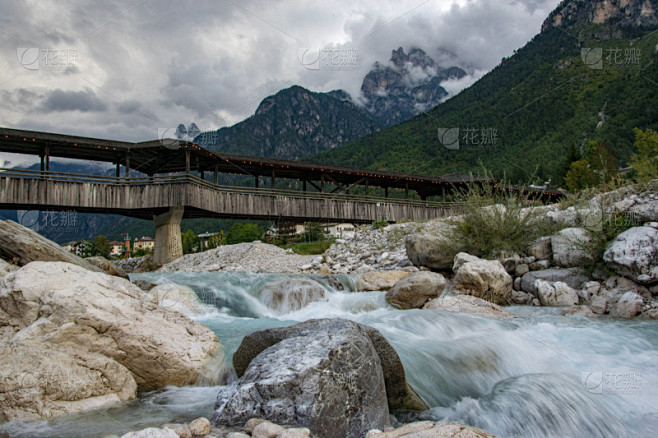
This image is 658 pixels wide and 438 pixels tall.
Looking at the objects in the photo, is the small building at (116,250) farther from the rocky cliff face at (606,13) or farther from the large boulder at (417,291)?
the rocky cliff face at (606,13)

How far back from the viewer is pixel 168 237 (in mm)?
21453

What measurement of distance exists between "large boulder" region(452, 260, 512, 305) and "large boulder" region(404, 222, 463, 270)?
6.74 feet

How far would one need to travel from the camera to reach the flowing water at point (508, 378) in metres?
3.59

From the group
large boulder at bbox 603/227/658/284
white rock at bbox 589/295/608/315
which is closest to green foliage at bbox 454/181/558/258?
large boulder at bbox 603/227/658/284

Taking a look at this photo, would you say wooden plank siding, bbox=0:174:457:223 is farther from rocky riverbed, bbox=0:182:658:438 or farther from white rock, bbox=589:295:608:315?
white rock, bbox=589:295:608:315

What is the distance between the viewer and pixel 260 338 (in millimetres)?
4254

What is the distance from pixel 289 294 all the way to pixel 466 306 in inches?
159

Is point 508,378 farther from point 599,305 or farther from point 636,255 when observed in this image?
point 636,255

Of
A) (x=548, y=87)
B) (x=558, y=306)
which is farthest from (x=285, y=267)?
(x=548, y=87)

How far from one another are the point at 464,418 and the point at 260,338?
2.27 m

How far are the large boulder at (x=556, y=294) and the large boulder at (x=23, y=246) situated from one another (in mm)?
10458

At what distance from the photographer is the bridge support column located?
21.1 meters

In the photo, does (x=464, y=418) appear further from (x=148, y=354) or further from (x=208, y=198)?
(x=208, y=198)

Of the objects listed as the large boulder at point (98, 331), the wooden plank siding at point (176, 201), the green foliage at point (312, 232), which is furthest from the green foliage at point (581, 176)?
the large boulder at point (98, 331)
